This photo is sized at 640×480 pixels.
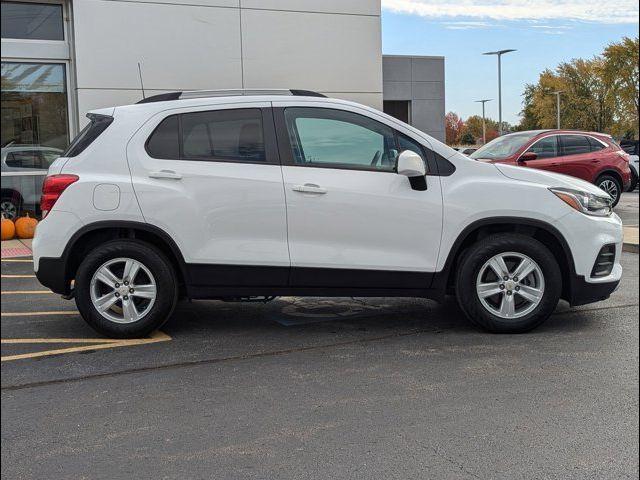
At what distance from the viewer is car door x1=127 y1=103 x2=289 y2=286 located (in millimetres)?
5043

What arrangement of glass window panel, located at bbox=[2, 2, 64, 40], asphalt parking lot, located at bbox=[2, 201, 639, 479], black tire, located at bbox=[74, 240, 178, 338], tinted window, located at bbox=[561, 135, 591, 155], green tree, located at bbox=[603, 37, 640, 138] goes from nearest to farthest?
asphalt parking lot, located at bbox=[2, 201, 639, 479], black tire, located at bbox=[74, 240, 178, 338], green tree, located at bbox=[603, 37, 640, 138], glass window panel, located at bbox=[2, 2, 64, 40], tinted window, located at bbox=[561, 135, 591, 155]

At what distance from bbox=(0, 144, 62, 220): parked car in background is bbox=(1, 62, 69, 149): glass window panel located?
140mm

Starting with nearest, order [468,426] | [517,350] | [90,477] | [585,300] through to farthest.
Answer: [90,477], [468,426], [517,350], [585,300]

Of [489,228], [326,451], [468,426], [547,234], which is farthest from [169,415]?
[547,234]

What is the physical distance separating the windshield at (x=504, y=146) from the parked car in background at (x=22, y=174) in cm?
755

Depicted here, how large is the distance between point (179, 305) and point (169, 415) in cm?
280

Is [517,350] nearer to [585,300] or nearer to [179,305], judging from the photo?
[585,300]

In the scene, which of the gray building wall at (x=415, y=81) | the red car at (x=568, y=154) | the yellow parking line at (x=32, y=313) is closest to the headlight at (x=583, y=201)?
the yellow parking line at (x=32, y=313)

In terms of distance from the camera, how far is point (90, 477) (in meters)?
3.00

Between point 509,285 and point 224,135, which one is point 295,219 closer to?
point 224,135

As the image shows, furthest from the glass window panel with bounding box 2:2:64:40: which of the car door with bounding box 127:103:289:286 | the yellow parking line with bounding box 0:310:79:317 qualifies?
the car door with bounding box 127:103:289:286

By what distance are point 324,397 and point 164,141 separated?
7.71 feet

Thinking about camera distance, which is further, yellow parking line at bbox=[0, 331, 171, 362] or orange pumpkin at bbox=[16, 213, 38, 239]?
orange pumpkin at bbox=[16, 213, 38, 239]

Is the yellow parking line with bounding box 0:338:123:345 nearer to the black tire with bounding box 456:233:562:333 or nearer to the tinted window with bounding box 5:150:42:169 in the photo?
the black tire with bounding box 456:233:562:333
